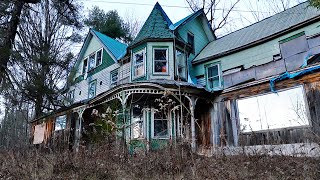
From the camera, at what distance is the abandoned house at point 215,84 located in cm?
1026

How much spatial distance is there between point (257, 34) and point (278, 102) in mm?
5596

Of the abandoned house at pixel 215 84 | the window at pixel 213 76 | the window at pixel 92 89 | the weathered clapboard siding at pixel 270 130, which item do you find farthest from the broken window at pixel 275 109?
the window at pixel 92 89

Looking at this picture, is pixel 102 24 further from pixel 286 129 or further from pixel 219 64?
pixel 286 129

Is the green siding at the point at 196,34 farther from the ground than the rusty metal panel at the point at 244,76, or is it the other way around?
the green siding at the point at 196,34

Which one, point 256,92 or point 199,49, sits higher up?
point 199,49

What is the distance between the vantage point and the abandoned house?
10258mm

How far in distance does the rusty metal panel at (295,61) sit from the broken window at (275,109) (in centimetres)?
190

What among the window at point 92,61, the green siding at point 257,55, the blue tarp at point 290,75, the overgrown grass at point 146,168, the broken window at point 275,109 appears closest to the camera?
the overgrown grass at point 146,168

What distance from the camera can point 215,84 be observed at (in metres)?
15.3

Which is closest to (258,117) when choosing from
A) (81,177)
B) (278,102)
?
(278,102)

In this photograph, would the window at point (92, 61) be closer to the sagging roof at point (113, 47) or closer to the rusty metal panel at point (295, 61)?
the sagging roof at point (113, 47)

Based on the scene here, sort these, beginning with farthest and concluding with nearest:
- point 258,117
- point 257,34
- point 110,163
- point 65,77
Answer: point 65,77, point 257,34, point 258,117, point 110,163

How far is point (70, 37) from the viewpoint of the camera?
19.5 meters

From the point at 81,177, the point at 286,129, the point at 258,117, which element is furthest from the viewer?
the point at 258,117
